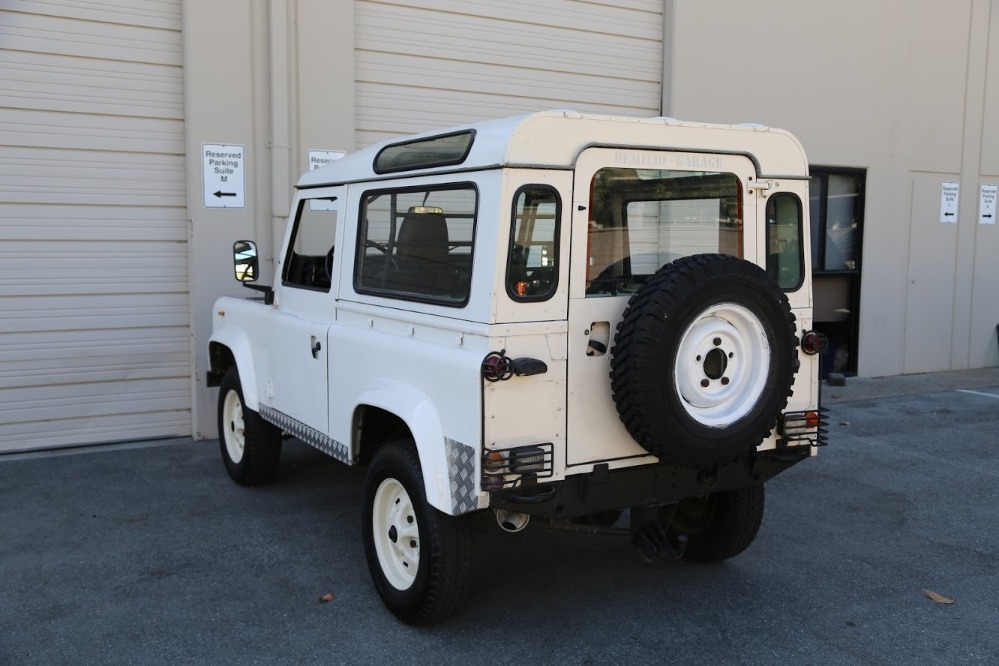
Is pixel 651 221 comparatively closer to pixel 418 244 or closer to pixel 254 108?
pixel 418 244

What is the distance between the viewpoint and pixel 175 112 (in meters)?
7.35

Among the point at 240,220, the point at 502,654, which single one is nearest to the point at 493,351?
the point at 502,654

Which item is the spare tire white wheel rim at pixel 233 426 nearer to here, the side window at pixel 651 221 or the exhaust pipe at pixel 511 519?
the exhaust pipe at pixel 511 519

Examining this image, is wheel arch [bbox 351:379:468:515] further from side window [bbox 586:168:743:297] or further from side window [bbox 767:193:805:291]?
side window [bbox 767:193:805:291]

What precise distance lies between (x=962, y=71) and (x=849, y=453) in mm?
6010

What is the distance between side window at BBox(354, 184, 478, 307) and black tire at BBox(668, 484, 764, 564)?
1.78 metres

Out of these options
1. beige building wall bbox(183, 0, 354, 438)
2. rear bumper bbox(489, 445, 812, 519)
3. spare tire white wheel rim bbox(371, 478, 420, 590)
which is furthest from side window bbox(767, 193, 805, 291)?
beige building wall bbox(183, 0, 354, 438)

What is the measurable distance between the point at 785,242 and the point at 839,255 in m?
6.76

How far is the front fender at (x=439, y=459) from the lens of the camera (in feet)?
12.0

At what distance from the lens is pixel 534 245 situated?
375 centimetres

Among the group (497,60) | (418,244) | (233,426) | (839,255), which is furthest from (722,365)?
(839,255)

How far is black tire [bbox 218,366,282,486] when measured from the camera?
19.8 feet

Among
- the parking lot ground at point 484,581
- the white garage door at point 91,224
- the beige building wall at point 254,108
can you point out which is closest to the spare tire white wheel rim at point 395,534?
the parking lot ground at point 484,581

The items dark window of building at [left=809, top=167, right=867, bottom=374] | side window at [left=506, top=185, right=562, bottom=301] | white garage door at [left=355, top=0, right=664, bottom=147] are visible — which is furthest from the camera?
dark window of building at [left=809, top=167, right=867, bottom=374]
